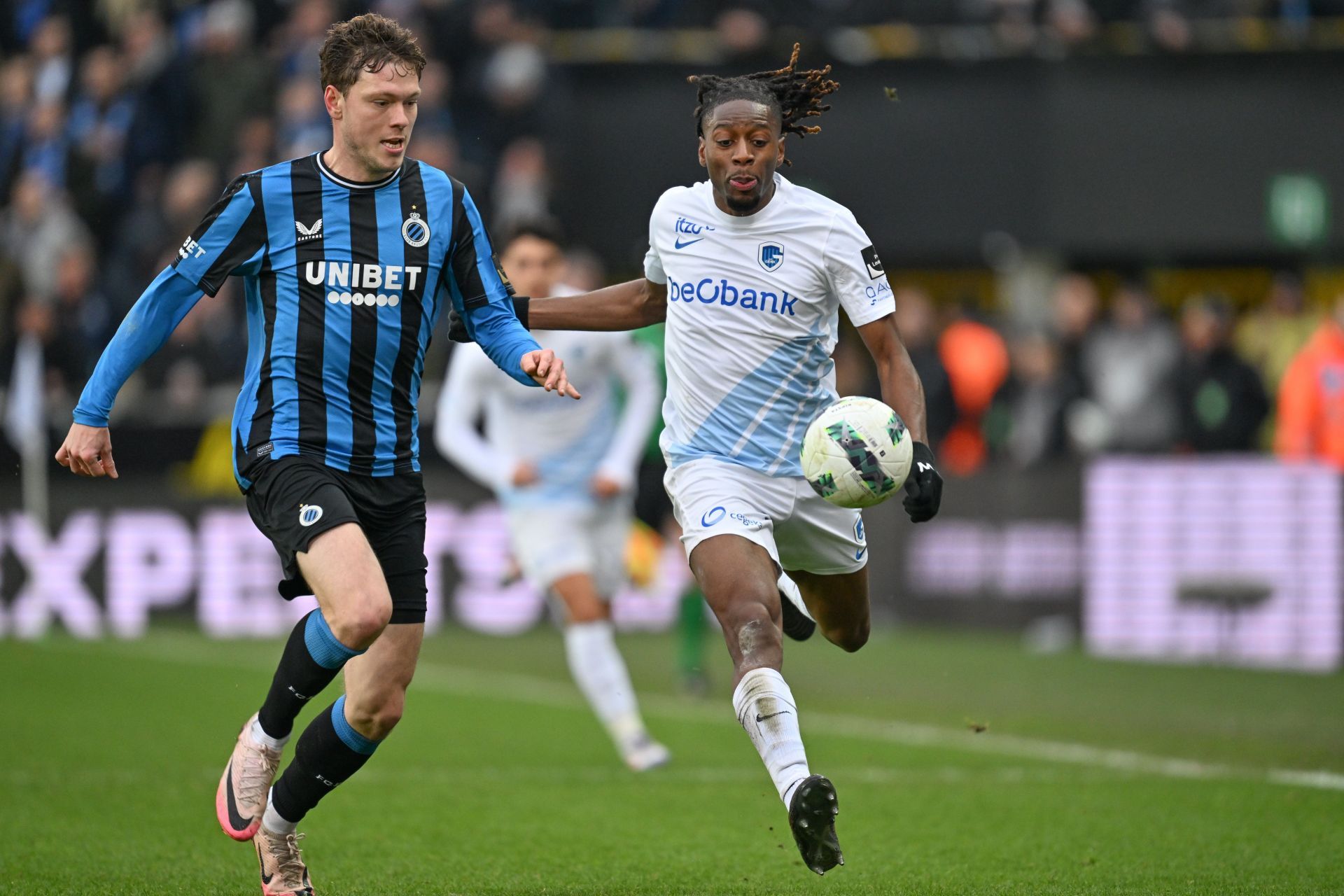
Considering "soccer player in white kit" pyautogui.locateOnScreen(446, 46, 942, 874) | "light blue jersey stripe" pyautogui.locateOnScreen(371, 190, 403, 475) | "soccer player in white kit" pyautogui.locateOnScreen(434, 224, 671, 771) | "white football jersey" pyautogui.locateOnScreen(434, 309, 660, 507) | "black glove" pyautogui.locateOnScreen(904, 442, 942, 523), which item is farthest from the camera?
"white football jersey" pyautogui.locateOnScreen(434, 309, 660, 507)

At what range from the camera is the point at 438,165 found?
1572 cm

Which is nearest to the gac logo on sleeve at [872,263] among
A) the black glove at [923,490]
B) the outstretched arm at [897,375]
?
the outstretched arm at [897,375]

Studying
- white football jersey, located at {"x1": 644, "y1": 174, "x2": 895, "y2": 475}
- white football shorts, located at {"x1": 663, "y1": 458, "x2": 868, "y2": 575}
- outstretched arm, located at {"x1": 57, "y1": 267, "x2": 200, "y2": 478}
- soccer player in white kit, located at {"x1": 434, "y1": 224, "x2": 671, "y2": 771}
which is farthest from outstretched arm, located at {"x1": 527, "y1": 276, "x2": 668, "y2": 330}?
soccer player in white kit, located at {"x1": 434, "y1": 224, "x2": 671, "y2": 771}

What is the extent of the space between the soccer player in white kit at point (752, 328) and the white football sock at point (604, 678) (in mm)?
2564

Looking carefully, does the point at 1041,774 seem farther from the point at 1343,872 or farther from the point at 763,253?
the point at 763,253

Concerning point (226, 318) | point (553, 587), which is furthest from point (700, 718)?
point (226, 318)

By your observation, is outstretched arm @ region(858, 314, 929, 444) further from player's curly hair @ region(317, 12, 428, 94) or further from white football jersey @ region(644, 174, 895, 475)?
player's curly hair @ region(317, 12, 428, 94)

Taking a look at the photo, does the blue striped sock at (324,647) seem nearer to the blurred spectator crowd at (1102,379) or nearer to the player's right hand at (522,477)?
the player's right hand at (522,477)

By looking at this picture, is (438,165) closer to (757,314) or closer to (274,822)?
(757,314)

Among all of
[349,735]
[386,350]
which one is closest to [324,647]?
[349,735]

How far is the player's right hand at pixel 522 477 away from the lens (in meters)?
9.59

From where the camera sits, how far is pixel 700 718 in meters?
10.8

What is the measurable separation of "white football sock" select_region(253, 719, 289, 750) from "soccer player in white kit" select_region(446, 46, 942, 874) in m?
1.39

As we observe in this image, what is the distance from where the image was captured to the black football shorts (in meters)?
5.49
